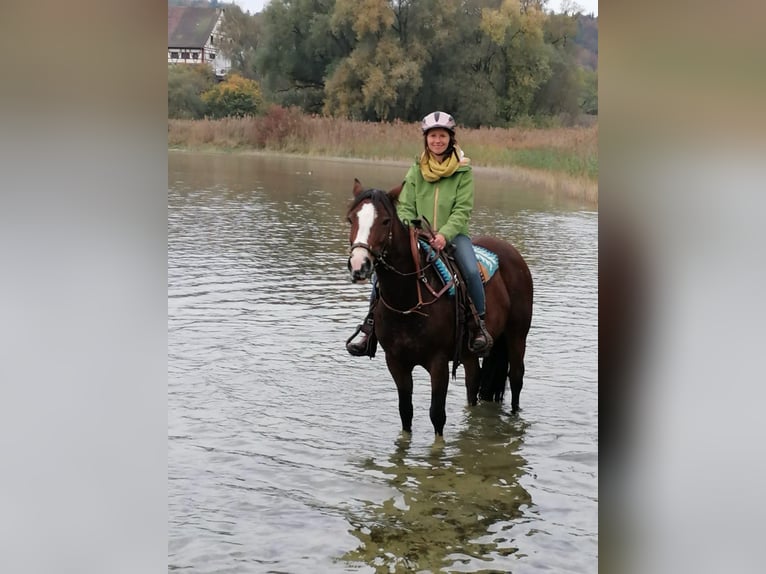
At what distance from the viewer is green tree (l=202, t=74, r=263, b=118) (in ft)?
140

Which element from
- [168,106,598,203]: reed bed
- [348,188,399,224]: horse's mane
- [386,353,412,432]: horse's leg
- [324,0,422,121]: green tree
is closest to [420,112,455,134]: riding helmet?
[348,188,399,224]: horse's mane

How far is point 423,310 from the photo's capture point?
6492 millimetres

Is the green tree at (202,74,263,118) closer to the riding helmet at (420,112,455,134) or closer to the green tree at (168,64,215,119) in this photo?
the green tree at (168,64,215,119)

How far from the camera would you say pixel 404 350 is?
658 cm

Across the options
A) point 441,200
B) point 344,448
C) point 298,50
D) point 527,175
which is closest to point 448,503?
A: point 344,448

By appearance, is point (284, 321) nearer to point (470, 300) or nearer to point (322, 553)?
point (470, 300)

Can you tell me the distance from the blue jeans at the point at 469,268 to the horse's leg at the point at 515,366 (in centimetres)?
103

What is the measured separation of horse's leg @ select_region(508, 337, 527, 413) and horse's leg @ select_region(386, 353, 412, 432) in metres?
1.18

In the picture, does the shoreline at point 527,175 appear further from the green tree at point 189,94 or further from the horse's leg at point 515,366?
the horse's leg at point 515,366
